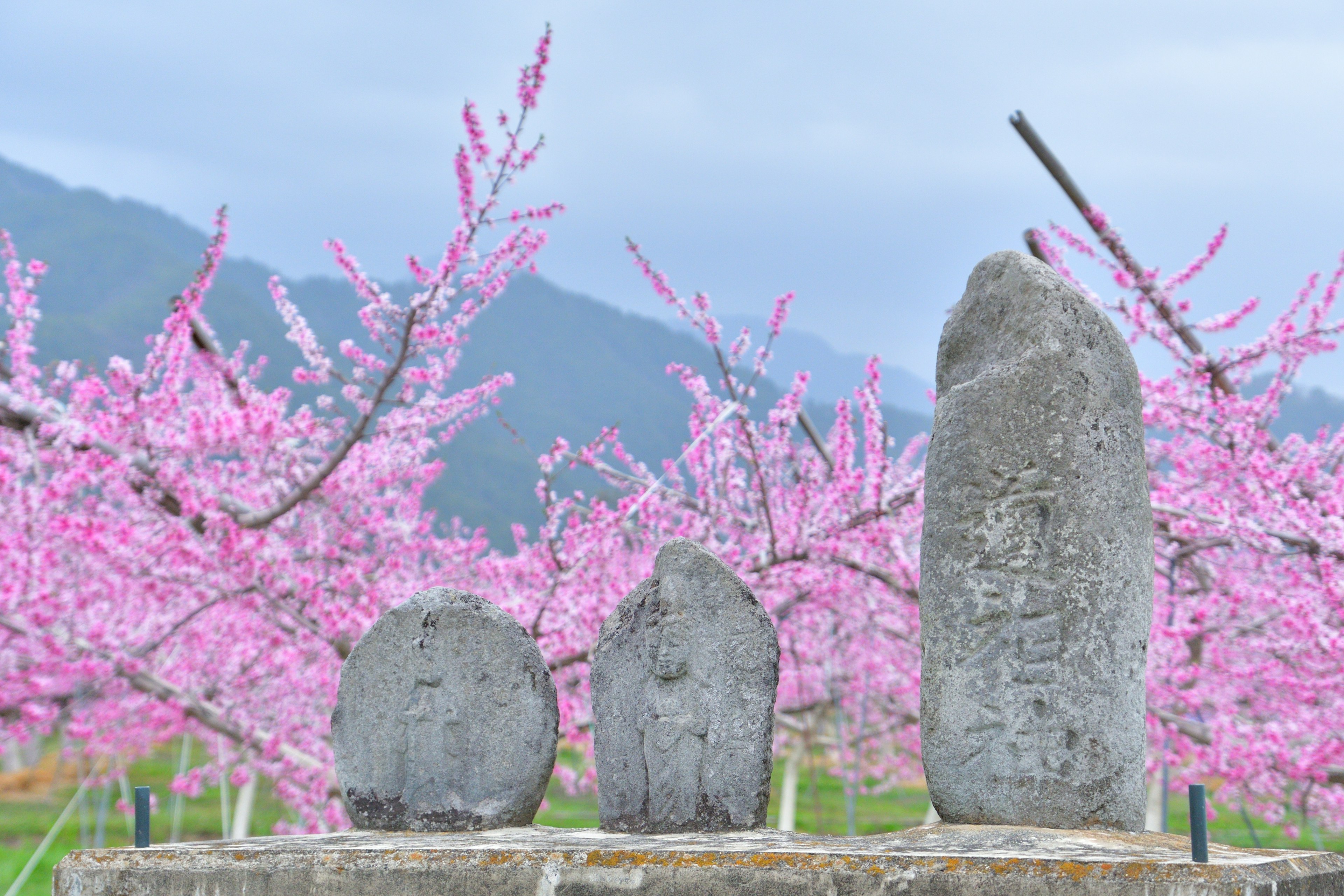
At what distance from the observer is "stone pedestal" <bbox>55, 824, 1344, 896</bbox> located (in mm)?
3146

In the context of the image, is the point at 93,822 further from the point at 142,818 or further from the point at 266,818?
the point at 142,818

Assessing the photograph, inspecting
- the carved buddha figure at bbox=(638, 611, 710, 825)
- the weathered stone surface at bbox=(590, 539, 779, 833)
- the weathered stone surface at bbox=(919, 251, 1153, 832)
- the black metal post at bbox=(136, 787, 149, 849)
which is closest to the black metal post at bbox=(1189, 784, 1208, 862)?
the weathered stone surface at bbox=(919, 251, 1153, 832)

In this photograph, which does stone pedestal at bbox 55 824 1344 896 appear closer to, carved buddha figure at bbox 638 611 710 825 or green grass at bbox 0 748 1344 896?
carved buddha figure at bbox 638 611 710 825

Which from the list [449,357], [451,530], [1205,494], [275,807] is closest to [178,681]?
[451,530]

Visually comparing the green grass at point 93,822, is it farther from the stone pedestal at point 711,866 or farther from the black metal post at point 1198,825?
the black metal post at point 1198,825

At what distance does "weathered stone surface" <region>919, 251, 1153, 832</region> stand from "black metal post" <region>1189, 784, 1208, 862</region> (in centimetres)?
58

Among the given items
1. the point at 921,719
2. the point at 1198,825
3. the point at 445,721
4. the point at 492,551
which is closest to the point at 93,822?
the point at 492,551

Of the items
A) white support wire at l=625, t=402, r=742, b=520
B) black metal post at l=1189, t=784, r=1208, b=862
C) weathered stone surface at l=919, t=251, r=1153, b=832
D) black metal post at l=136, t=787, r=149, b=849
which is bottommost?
black metal post at l=136, t=787, r=149, b=849

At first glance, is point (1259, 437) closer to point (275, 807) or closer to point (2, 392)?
point (2, 392)

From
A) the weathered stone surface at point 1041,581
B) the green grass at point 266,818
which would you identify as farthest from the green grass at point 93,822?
the weathered stone surface at point 1041,581

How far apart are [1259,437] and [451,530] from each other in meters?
8.30

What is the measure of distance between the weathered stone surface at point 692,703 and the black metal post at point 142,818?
1819 millimetres

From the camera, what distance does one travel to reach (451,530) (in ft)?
39.6

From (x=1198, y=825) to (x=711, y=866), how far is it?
1.52m
